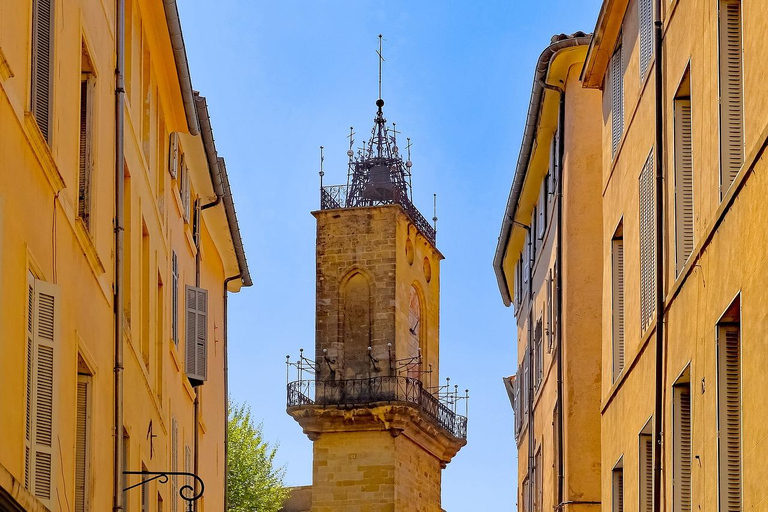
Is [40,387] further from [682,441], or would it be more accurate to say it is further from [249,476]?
[249,476]

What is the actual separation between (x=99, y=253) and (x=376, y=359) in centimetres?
4152

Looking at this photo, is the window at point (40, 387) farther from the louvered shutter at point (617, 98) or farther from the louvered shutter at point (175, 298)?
the louvered shutter at point (175, 298)

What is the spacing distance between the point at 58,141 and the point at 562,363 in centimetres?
1283

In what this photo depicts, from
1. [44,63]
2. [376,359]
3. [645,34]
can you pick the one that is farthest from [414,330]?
[44,63]

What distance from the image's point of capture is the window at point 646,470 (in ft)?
60.8

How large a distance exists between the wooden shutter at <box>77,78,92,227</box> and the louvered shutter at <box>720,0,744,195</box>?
18.8 ft

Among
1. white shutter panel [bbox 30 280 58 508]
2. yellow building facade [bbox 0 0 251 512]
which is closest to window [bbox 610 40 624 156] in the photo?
yellow building facade [bbox 0 0 251 512]

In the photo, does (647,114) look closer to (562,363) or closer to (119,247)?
(119,247)

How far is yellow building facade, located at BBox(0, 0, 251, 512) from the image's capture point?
13.2 meters

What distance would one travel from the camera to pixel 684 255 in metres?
16.7

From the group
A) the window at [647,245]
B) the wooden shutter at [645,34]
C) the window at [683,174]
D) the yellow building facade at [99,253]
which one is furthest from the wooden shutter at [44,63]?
the wooden shutter at [645,34]

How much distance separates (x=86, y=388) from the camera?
16.9m

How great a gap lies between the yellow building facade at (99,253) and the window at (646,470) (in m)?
5.03

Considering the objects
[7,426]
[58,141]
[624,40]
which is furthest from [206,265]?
[7,426]
